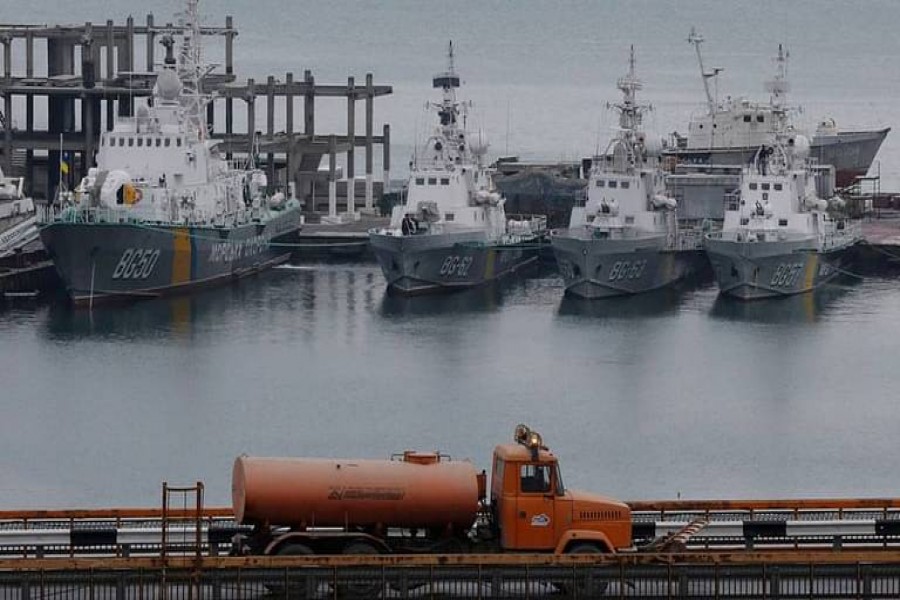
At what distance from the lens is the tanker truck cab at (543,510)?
88.3 feet

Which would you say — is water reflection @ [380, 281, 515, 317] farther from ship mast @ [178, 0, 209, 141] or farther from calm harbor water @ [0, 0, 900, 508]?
ship mast @ [178, 0, 209, 141]

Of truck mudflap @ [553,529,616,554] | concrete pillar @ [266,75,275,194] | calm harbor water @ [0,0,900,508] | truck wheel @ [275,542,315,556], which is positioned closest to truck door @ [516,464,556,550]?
truck mudflap @ [553,529,616,554]

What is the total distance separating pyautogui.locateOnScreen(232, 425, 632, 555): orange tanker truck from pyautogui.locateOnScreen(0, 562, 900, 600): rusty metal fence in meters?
0.83

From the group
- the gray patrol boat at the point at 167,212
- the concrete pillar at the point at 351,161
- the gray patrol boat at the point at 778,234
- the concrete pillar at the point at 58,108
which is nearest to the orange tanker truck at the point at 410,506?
the gray patrol boat at the point at 167,212

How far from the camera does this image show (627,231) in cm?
6788

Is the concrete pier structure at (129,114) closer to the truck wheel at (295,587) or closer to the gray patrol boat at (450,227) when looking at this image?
the gray patrol boat at (450,227)

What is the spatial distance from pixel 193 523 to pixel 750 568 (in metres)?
7.00

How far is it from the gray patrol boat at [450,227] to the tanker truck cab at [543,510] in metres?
39.1

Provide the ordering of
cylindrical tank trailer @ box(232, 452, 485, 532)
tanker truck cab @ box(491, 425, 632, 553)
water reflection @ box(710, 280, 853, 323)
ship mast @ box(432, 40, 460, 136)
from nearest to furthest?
cylindrical tank trailer @ box(232, 452, 485, 532) < tanker truck cab @ box(491, 425, 632, 553) < water reflection @ box(710, 280, 853, 323) < ship mast @ box(432, 40, 460, 136)

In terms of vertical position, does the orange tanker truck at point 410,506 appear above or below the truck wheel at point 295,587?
above

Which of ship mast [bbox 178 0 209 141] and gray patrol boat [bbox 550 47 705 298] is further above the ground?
ship mast [bbox 178 0 209 141]

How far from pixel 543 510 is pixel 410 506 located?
1.48 meters

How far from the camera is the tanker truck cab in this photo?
26906mm

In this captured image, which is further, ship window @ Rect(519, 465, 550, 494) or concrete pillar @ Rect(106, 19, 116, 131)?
concrete pillar @ Rect(106, 19, 116, 131)
